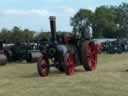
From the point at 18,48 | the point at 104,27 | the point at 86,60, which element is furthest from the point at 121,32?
the point at 86,60

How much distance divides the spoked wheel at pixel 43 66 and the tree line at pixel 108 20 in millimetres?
79166

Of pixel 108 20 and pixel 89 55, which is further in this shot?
pixel 108 20

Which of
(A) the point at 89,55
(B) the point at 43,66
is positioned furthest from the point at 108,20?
(B) the point at 43,66

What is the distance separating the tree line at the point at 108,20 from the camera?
104681 mm

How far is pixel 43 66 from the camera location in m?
18.1

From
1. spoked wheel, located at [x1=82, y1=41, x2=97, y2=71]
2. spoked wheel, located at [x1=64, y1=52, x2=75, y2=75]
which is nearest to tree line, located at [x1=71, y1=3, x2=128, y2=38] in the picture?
spoked wheel, located at [x1=82, y1=41, x2=97, y2=71]

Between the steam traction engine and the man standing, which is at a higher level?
the man standing

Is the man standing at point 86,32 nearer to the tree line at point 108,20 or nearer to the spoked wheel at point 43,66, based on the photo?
the spoked wheel at point 43,66

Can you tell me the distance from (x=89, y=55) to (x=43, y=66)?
244 cm

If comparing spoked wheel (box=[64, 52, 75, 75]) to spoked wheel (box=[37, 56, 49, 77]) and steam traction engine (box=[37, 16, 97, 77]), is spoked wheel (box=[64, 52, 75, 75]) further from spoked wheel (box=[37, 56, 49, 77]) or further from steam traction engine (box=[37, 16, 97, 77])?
spoked wheel (box=[37, 56, 49, 77])

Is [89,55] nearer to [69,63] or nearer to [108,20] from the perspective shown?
[69,63]

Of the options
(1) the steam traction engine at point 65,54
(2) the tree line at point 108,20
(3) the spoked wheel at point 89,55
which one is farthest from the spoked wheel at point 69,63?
(2) the tree line at point 108,20

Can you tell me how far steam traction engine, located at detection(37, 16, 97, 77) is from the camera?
17714mm

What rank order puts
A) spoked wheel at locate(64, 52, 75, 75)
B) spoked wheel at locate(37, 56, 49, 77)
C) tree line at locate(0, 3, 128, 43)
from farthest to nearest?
1. tree line at locate(0, 3, 128, 43)
2. spoked wheel at locate(37, 56, 49, 77)
3. spoked wheel at locate(64, 52, 75, 75)
